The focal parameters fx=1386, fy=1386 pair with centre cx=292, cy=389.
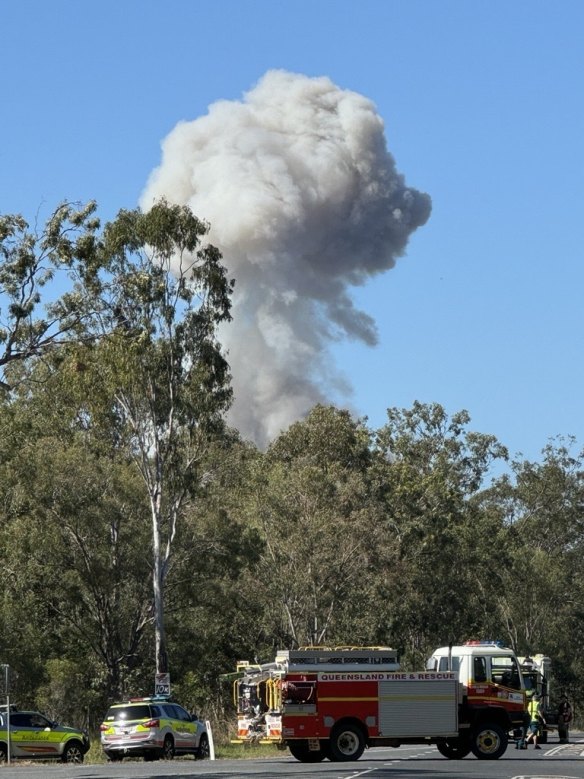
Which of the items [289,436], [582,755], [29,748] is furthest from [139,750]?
[289,436]

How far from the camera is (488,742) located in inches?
1276

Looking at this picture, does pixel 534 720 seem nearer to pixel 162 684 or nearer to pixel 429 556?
pixel 162 684

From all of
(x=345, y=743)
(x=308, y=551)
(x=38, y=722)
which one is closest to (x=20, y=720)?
(x=38, y=722)

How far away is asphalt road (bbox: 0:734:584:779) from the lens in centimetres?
2570

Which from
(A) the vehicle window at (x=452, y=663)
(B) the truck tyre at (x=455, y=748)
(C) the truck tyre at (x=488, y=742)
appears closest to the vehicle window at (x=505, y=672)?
(A) the vehicle window at (x=452, y=663)

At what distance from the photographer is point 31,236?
96.1 ft

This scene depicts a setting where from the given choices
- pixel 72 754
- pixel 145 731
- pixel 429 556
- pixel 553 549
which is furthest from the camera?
pixel 553 549

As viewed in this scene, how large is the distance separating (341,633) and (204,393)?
19756 millimetres

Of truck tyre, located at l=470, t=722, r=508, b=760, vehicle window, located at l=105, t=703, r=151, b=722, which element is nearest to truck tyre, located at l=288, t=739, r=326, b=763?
truck tyre, located at l=470, t=722, r=508, b=760

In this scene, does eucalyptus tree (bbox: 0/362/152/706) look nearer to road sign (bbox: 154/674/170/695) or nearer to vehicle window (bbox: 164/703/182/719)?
road sign (bbox: 154/674/170/695)

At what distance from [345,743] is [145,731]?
7.63 meters

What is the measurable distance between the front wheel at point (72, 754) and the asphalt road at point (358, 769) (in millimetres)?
2203

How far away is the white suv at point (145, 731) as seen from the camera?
36.4 metres

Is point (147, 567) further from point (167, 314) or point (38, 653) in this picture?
point (167, 314)
